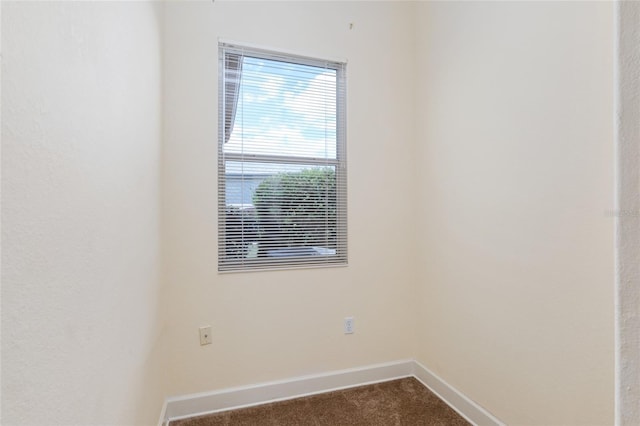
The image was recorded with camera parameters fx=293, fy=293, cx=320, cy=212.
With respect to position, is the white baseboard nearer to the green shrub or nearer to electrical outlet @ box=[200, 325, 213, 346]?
Answer: electrical outlet @ box=[200, 325, 213, 346]

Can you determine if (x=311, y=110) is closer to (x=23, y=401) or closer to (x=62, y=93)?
(x=62, y=93)

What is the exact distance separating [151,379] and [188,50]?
183 cm

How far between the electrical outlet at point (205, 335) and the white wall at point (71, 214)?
58 centimetres

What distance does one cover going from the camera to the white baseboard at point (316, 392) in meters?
1.71

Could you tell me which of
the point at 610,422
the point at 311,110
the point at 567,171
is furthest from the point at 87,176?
the point at 610,422

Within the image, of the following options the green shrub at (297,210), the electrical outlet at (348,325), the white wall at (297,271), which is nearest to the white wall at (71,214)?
the white wall at (297,271)
